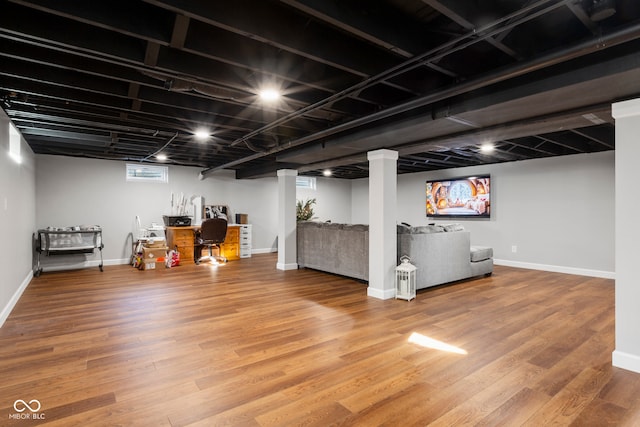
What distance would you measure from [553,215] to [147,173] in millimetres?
8678

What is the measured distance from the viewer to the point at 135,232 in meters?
7.43

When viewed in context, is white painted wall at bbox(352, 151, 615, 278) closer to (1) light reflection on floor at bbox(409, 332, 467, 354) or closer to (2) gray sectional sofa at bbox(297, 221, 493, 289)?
(2) gray sectional sofa at bbox(297, 221, 493, 289)

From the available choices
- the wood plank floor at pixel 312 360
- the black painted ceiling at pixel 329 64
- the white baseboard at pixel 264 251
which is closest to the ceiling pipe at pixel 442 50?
the black painted ceiling at pixel 329 64

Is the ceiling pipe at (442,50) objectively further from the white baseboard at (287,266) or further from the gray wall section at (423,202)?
the gray wall section at (423,202)

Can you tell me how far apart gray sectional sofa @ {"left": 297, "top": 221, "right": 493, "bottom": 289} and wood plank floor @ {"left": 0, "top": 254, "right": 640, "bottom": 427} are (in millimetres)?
515

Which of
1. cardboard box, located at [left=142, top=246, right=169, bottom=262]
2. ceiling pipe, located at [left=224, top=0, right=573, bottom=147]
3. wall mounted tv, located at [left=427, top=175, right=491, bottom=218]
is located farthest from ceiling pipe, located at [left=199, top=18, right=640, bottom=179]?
cardboard box, located at [left=142, top=246, right=169, bottom=262]

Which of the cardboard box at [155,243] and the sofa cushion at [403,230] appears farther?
the cardboard box at [155,243]

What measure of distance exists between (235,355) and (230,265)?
4.57 metres

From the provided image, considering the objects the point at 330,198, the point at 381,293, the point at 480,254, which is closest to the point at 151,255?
the point at 381,293

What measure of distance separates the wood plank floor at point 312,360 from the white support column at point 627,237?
0.19 m

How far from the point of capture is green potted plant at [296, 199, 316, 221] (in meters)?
9.24

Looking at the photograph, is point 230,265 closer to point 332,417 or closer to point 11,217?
point 11,217

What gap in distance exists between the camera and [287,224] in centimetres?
662

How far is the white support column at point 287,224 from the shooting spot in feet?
21.6
